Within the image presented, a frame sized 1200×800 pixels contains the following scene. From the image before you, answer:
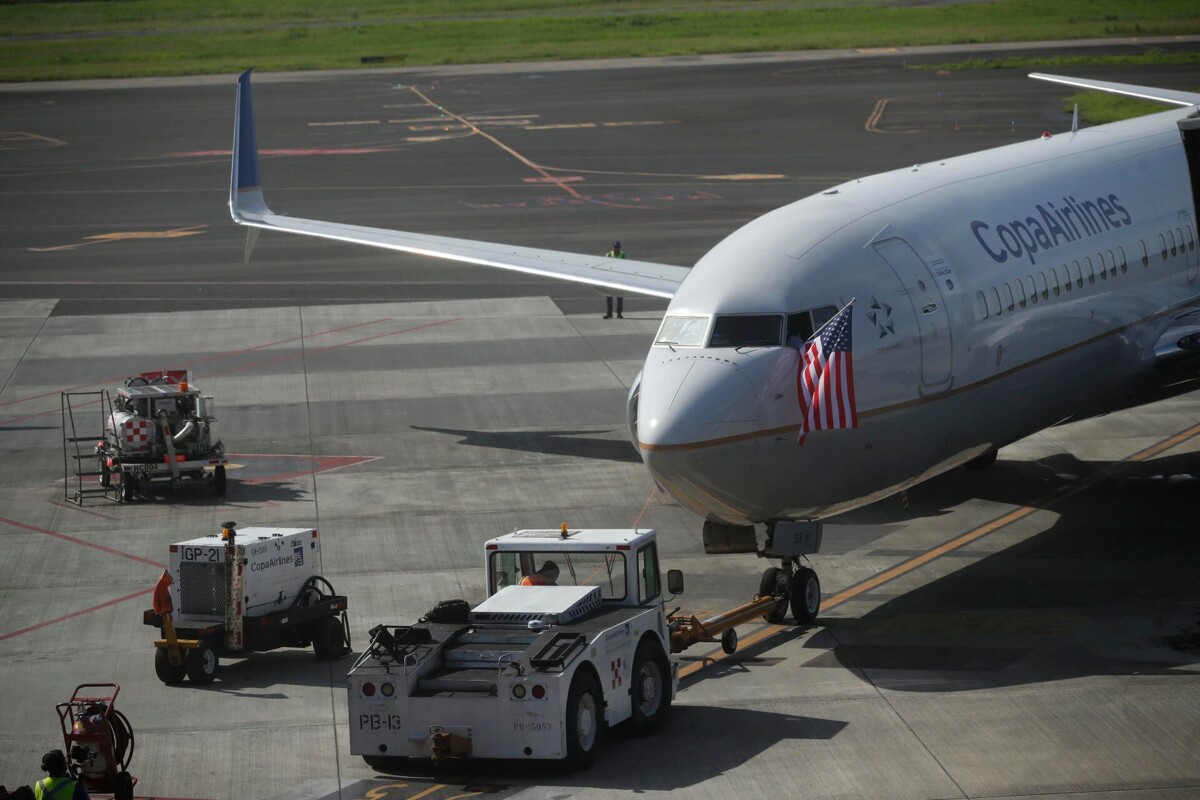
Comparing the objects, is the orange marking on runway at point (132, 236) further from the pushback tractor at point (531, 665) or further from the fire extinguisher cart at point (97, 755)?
the fire extinguisher cart at point (97, 755)

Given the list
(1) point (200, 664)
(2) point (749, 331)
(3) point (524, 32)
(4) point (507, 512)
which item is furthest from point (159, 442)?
(3) point (524, 32)

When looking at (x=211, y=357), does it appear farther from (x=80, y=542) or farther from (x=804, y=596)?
(x=804, y=596)

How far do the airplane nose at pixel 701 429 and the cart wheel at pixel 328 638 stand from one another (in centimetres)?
493

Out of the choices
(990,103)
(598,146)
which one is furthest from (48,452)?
(990,103)

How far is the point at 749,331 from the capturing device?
21.2m

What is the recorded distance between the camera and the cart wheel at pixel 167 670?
21.1 m

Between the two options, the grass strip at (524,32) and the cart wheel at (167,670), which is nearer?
the cart wheel at (167,670)

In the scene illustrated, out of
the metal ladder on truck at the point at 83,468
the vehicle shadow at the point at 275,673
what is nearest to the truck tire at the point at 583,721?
the vehicle shadow at the point at 275,673

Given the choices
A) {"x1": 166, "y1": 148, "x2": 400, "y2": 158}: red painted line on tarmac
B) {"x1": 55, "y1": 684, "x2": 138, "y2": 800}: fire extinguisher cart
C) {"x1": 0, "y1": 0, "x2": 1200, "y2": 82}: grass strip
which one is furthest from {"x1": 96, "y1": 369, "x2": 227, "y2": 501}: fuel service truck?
{"x1": 0, "y1": 0, "x2": 1200, "y2": 82}: grass strip

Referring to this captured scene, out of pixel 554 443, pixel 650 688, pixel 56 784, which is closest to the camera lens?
pixel 56 784

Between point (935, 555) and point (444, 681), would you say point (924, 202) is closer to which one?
point (935, 555)

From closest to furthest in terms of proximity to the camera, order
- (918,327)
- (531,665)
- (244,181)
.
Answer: (531,665)
(918,327)
(244,181)

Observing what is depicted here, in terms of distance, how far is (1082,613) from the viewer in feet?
75.2

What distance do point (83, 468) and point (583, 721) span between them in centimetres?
1862
